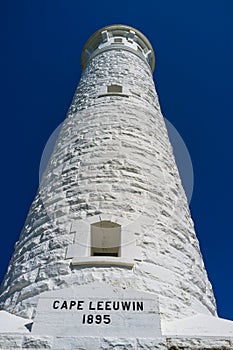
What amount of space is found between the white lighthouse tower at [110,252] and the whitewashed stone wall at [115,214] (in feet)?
0.06

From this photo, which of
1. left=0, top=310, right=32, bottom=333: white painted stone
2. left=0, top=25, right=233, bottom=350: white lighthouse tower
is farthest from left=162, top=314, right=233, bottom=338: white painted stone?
left=0, top=310, right=32, bottom=333: white painted stone

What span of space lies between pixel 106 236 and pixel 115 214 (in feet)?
1.14

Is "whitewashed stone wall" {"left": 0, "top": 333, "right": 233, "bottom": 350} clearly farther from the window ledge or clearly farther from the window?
the window

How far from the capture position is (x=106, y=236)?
5965 mm

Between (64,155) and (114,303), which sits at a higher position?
(64,155)

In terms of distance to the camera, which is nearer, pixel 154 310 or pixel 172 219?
pixel 154 310

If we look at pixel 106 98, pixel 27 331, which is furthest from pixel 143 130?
pixel 27 331

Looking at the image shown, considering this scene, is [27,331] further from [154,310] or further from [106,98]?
[106,98]

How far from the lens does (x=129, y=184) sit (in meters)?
6.63

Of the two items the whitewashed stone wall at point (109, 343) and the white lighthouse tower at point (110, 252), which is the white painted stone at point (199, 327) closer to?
the white lighthouse tower at point (110, 252)

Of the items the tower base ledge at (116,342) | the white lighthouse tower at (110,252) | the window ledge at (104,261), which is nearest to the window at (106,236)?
the white lighthouse tower at (110,252)

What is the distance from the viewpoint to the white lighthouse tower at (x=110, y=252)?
4059 millimetres

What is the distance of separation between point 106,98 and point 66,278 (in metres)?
5.28

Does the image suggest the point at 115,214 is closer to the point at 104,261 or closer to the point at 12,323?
the point at 104,261
